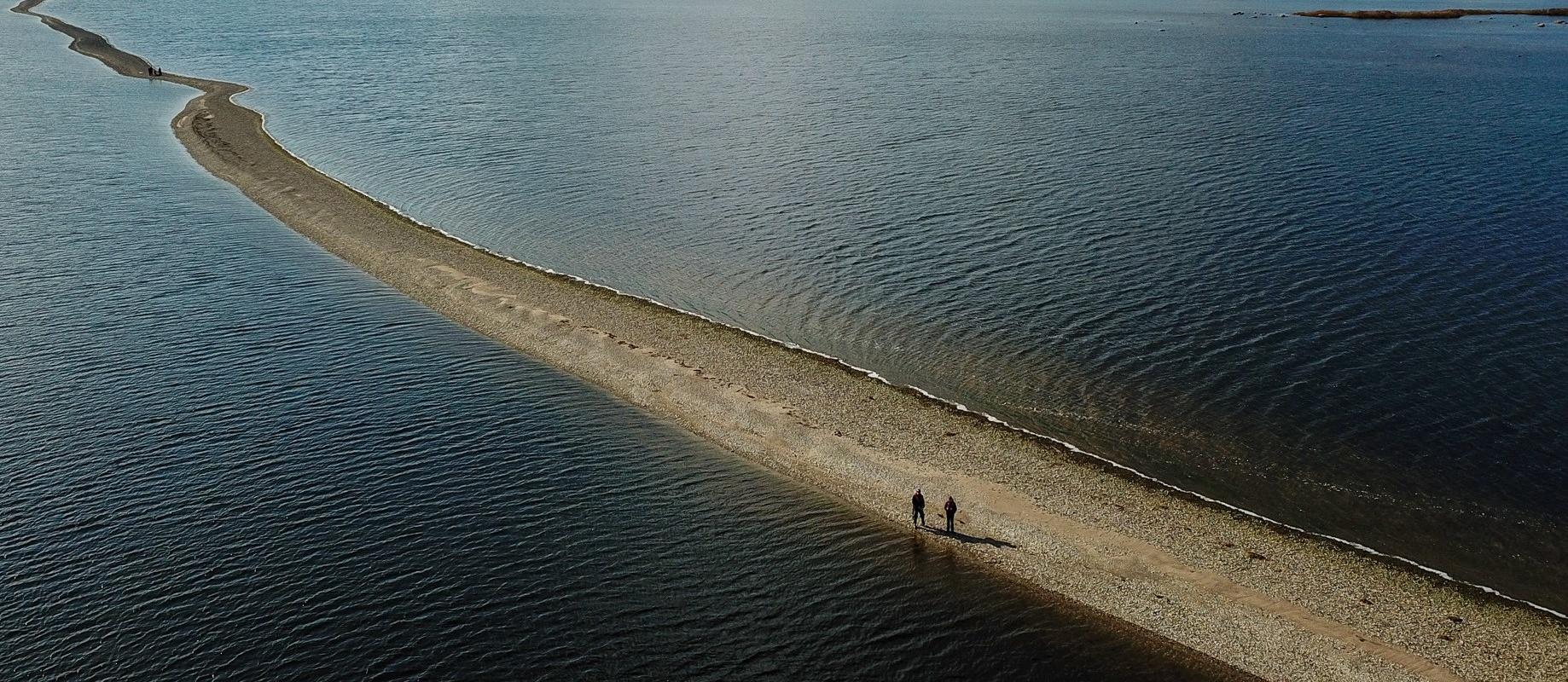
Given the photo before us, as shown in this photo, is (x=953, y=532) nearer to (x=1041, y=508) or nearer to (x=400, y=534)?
(x=1041, y=508)

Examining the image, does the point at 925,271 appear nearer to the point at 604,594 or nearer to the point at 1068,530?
the point at 1068,530

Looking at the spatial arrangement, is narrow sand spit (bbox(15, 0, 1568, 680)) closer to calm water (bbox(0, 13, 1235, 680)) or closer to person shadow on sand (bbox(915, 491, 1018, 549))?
person shadow on sand (bbox(915, 491, 1018, 549))

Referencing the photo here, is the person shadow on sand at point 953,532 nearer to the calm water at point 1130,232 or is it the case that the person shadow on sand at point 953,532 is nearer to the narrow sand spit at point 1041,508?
the narrow sand spit at point 1041,508

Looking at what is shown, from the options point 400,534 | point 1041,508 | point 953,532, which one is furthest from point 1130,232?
point 400,534

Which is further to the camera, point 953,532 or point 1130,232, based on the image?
point 1130,232

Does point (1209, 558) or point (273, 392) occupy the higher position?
point (273, 392)

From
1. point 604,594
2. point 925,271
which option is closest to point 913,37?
point 925,271
